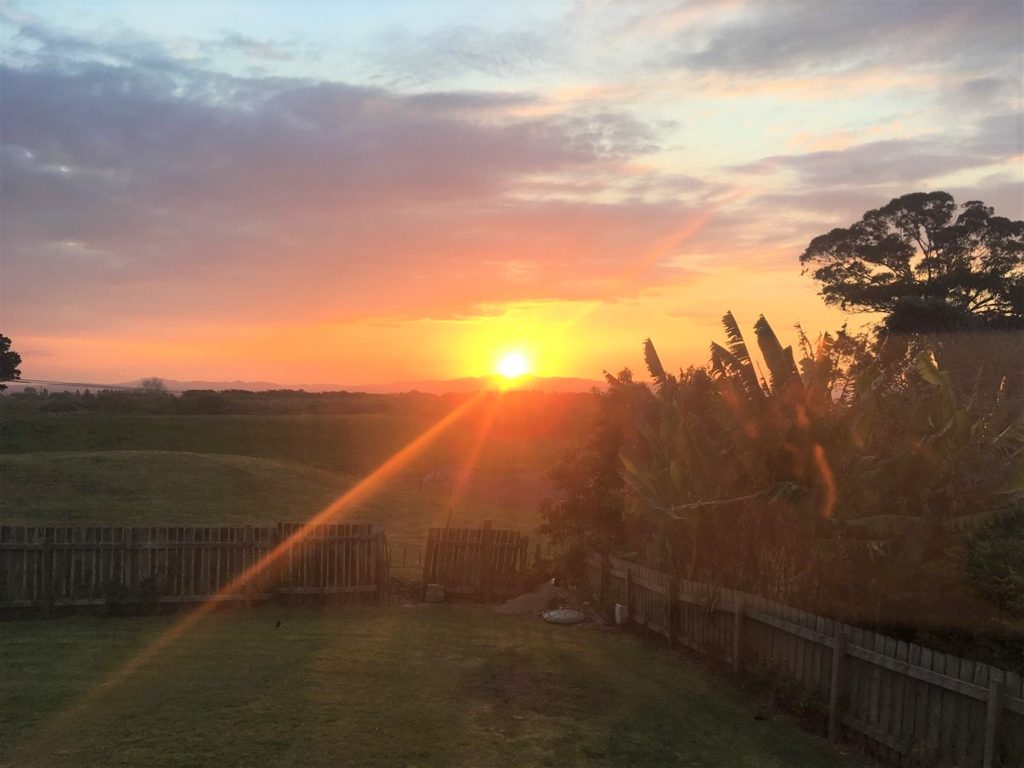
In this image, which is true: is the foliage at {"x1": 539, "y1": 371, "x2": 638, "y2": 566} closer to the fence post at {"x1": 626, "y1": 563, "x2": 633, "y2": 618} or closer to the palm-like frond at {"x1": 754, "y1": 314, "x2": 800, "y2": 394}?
the fence post at {"x1": 626, "y1": 563, "x2": 633, "y2": 618}

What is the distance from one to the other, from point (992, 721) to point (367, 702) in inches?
255

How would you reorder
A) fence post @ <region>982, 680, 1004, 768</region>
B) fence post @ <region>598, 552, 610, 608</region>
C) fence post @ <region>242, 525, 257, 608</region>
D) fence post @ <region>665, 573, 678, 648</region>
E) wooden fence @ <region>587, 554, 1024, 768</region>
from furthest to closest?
fence post @ <region>598, 552, 610, 608</region>
fence post @ <region>242, 525, 257, 608</region>
fence post @ <region>665, 573, 678, 648</region>
wooden fence @ <region>587, 554, 1024, 768</region>
fence post @ <region>982, 680, 1004, 768</region>

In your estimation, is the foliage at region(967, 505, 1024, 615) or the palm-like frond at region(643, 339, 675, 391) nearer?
the foliage at region(967, 505, 1024, 615)

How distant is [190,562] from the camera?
1479cm

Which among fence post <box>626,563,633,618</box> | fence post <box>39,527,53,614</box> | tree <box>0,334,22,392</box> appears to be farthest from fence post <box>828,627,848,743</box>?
tree <box>0,334,22,392</box>

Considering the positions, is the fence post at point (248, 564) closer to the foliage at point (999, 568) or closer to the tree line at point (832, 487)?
the tree line at point (832, 487)

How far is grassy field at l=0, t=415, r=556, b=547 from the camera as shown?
1001 inches

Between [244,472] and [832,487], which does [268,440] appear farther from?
[832,487]

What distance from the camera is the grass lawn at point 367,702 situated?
26.2 feet

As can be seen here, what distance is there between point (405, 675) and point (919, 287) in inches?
1457

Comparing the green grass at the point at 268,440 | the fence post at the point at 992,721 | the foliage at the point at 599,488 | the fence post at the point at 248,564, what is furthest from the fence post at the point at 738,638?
the green grass at the point at 268,440

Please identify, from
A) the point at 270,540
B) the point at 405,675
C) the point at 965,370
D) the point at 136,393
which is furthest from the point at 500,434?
the point at 405,675

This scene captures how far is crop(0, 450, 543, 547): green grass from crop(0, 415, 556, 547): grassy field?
0.17ft

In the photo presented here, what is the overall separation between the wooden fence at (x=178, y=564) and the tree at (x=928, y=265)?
30348mm
